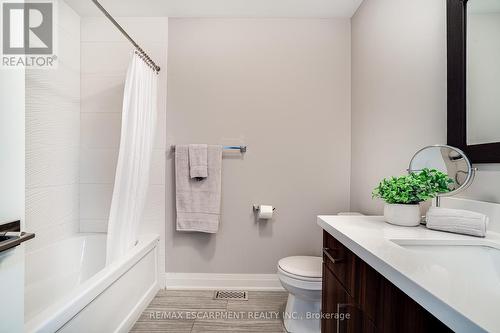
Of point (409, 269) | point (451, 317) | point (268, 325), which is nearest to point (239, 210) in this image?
point (268, 325)

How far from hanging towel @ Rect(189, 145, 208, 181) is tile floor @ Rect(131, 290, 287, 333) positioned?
3.30 ft

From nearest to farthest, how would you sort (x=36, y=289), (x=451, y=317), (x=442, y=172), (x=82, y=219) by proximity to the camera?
(x=451, y=317)
(x=442, y=172)
(x=36, y=289)
(x=82, y=219)

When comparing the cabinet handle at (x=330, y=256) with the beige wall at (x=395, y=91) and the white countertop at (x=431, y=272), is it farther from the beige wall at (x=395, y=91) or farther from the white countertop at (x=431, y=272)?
the beige wall at (x=395, y=91)

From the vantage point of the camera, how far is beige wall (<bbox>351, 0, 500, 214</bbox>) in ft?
3.75

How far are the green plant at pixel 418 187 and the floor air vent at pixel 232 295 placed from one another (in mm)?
1456

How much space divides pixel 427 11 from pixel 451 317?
4.70 ft

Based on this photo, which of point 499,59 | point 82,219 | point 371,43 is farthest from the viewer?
point 82,219

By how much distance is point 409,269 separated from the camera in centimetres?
58

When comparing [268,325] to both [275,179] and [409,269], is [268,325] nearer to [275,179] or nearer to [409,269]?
[275,179]

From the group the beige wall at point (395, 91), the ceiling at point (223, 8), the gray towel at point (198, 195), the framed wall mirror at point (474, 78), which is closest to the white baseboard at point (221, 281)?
the gray towel at point (198, 195)

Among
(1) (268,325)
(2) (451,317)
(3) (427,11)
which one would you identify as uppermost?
(3) (427,11)

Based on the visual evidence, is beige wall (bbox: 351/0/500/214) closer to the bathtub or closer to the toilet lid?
the toilet lid

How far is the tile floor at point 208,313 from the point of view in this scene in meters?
1.59

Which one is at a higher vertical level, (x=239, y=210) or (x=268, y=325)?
(x=239, y=210)
